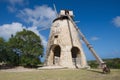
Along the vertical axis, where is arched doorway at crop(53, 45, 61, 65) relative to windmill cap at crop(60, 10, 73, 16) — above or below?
below

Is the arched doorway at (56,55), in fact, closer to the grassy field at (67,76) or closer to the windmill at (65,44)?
the windmill at (65,44)

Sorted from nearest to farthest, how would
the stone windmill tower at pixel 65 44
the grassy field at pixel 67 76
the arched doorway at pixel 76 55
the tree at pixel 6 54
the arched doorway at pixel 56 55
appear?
the grassy field at pixel 67 76
the stone windmill tower at pixel 65 44
the arched doorway at pixel 76 55
the arched doorway at pixel 56 55
the tree at pixel 6 54

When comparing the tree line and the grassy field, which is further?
the tree line

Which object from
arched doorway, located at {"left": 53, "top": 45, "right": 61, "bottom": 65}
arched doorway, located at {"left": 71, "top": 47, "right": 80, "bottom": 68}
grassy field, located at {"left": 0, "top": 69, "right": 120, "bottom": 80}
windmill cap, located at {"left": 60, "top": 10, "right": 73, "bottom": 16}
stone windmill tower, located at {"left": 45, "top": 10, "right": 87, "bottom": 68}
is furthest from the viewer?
windmill cap, located at {"left": 60, "top": 10, "right": 73, "bottom": 16}

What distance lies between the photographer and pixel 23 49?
134ft

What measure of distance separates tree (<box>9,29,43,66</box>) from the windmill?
420 centimetres

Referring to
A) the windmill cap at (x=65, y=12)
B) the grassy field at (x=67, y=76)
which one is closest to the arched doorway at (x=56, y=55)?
the windmill cap at (x=65, y=12)

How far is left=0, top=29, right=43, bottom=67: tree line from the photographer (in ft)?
132

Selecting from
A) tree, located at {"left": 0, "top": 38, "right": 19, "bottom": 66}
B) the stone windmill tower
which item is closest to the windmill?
the stone windmill tower

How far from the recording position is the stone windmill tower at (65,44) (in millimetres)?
33406

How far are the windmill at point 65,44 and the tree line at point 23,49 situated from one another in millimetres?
4376

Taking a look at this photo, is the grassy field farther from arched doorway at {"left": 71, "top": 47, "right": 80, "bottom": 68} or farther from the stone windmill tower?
arched doorway at {"left": 71, "top": 47, "right": 80, "bottom": 68}

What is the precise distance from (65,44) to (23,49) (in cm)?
1111

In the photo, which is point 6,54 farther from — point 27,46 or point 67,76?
point 67,76
